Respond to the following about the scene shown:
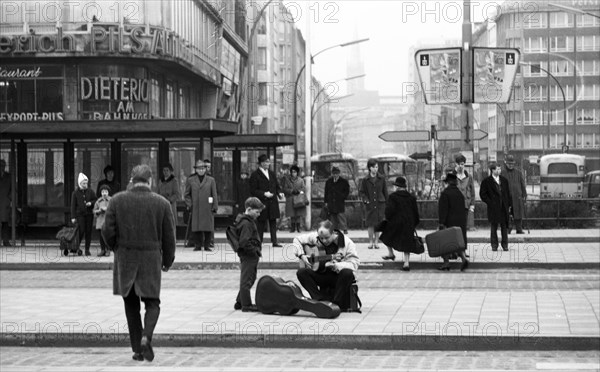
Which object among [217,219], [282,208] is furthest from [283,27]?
[217,219]

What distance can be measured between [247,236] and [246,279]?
0.54 metres

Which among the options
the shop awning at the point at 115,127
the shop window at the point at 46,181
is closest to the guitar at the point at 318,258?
the shop awning at the point at 115,127

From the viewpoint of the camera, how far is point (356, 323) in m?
13.0

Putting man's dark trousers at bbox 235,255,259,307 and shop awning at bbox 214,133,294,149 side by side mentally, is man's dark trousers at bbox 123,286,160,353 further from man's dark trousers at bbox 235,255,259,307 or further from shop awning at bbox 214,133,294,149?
shop awning at bbox 214,133,294,149

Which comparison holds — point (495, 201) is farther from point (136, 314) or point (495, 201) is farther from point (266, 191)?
point (136, 314)

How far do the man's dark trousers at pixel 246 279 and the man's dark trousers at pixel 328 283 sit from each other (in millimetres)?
634

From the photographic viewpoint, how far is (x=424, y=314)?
543 inches

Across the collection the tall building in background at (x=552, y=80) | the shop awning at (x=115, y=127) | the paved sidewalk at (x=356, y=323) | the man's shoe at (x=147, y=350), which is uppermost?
the tall building in background at (x=552, y=80)

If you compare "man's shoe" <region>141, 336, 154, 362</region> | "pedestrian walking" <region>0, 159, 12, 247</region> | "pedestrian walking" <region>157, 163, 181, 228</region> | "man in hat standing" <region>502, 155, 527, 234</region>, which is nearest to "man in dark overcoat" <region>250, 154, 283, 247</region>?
"pedestrian walking" <region>157, 163, 181, 228</region>

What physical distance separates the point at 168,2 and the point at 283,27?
70.6 meters

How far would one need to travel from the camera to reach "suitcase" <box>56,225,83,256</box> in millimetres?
24531

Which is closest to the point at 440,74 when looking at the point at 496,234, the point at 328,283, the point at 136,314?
the point at 496,234

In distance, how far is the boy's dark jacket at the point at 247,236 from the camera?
567 inches

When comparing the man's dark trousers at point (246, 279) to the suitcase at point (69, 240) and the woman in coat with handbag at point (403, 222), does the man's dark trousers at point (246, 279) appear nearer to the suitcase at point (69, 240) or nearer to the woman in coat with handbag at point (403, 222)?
the woman in coat with handbag at point (403, 222)
